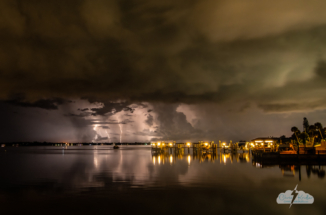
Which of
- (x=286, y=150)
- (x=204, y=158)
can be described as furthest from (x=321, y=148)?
(x=204, y=158)

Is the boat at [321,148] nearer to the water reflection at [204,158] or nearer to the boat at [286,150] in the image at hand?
the boat at [286,150]

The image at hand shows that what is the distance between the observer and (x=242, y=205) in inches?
685

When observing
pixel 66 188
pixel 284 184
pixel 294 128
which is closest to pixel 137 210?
pixel 66 188

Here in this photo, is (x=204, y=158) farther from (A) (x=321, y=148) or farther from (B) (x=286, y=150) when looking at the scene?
(A) (x=321, y=148)

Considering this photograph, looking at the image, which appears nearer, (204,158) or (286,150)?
(286,150)

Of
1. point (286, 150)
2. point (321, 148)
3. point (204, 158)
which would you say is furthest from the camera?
point (204, 158)

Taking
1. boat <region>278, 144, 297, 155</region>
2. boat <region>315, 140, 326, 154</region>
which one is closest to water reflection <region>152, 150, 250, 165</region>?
boat <region>278, 144, 297, 155</region>

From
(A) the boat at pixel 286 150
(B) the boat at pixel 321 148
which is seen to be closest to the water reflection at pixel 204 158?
(A) the boat at pixel 286 150

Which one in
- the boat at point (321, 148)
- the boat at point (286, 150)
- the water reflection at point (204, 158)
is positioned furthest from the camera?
the water reflection at point (204, 158)

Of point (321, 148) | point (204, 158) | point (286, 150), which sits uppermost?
point (321, 148)

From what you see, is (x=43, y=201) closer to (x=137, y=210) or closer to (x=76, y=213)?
(x=76, y=213)

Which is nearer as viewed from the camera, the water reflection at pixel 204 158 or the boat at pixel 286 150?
the boat at pixel 286 150

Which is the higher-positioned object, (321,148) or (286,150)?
(321,148)

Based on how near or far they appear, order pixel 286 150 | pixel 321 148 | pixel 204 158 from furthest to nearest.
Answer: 1. pixel 204 158
2. pixel 286 150
3. pixel 321 148
